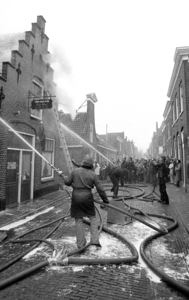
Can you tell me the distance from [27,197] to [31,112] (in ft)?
13.8

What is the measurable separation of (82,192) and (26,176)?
6198mm

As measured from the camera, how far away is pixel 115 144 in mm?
47812

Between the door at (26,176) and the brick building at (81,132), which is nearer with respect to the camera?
the door at (26,176)

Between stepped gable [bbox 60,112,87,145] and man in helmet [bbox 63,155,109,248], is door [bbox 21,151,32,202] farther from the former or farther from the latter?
stepped gable [bbox 60,112,87,145]

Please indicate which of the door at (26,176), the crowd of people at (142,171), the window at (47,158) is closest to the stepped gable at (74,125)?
the crowd of people at (142,171)

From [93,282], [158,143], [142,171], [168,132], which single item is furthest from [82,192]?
[158,143]

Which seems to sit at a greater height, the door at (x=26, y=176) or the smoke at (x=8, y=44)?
the smoke at (x=8, y=44)

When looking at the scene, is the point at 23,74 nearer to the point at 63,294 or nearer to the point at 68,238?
the point at 68,238

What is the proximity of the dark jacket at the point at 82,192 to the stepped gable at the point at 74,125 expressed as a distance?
1507 centimetres

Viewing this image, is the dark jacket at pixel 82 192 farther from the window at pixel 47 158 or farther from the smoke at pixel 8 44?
the window at pixel 47 158

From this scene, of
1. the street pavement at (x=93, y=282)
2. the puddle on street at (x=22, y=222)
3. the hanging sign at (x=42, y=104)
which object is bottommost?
the puddle on street at (x=22, y=222)

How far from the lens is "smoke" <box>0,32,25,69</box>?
8.83 m

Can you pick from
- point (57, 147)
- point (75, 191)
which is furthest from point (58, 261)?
point (57, 147)

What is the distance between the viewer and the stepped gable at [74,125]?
1956 cm
